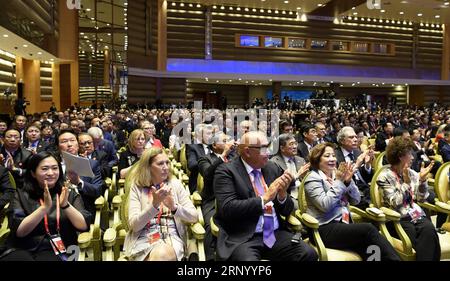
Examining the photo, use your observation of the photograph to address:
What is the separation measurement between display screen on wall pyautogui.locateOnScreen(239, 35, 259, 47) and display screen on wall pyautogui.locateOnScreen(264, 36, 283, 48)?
607 millimetres

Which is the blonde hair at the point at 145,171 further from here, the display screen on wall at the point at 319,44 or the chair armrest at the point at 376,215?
the display screen on wall at the point at 319,44

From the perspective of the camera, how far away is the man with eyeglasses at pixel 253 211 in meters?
2.97

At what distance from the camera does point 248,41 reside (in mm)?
27141

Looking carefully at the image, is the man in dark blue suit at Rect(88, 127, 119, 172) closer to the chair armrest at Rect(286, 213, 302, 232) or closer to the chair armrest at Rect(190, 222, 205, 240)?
the chair armrest at Rect(190, 222, 205, 240)

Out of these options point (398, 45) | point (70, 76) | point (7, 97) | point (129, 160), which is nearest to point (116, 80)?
point (70, 76)

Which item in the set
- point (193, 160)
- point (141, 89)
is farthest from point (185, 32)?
point (193, 160)

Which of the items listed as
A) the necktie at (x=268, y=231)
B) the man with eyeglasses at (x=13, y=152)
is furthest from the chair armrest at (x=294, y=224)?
the man with eyeglasses at (x=13, y=152)

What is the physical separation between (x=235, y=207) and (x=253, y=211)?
0.13 meters

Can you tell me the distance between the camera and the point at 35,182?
2.96m

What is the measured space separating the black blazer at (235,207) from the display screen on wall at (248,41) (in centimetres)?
2456

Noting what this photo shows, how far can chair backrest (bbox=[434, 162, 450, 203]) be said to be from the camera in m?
4.23

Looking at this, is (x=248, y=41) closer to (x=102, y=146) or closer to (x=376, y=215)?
(x=102, y=146)
